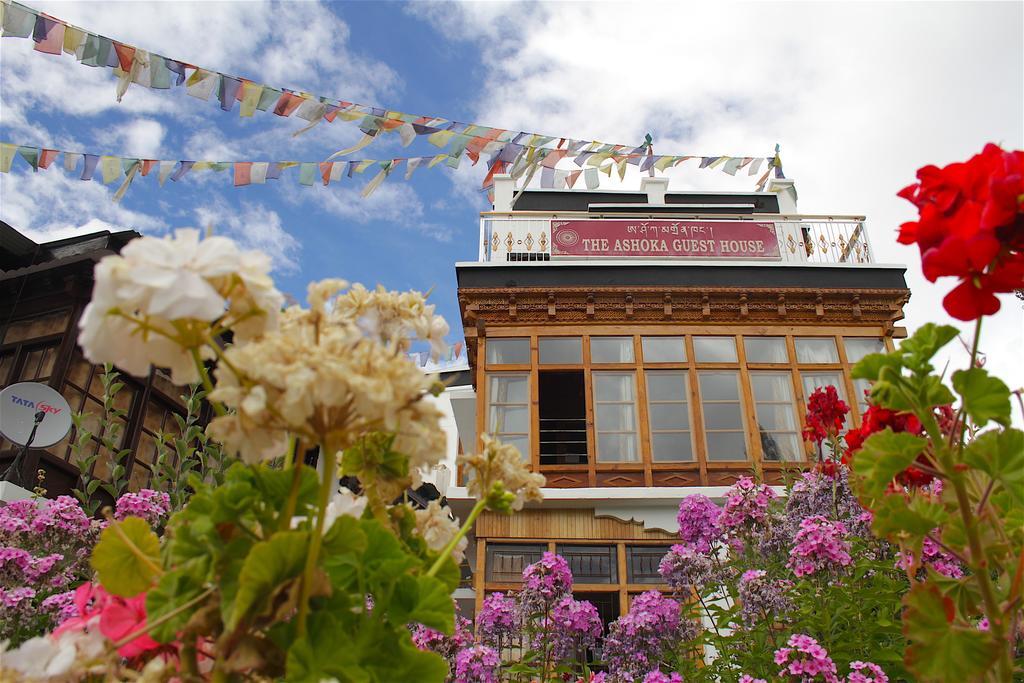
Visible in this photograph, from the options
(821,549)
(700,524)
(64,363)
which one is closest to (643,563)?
(700,524)

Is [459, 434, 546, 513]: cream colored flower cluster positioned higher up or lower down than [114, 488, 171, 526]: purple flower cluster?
lower down

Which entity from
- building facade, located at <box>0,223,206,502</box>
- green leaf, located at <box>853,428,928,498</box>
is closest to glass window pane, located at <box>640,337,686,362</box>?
building facade, located at <box>0,223,206,502</box>

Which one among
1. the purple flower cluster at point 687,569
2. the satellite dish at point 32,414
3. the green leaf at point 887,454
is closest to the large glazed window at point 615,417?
the purple flower cluster at point 687,569

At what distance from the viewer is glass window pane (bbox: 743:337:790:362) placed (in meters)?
9.37

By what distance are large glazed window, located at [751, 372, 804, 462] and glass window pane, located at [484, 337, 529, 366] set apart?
299cm

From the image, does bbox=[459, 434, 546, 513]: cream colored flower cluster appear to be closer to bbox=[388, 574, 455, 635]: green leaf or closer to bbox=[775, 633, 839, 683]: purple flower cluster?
bbox=[388, 574, 455, 635]: green leaf

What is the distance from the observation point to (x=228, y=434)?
0.74 m

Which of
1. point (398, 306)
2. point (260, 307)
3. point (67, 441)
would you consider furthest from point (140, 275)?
point (67, 441)

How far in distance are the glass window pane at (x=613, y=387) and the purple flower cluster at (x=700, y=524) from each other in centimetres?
505

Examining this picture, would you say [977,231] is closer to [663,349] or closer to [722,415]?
[722,415]

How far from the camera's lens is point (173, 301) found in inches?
27.5

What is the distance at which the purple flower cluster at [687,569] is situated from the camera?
378 centimetres

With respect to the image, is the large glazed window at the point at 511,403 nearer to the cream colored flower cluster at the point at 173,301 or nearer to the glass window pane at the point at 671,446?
the glass window pane at the point at 671,446

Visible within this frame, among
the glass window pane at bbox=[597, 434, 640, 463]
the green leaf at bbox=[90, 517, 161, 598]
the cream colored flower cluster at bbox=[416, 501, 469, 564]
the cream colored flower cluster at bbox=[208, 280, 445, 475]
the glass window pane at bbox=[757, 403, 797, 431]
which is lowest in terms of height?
the green leaf at bbox=[90, 517, 161, 598]
